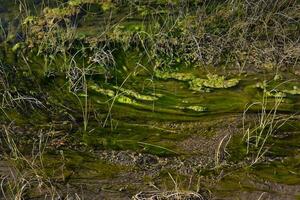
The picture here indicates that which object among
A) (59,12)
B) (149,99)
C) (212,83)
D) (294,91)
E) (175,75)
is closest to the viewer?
(149,99)

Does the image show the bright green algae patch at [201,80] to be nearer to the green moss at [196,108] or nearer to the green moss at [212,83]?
the green moss at [212,83]

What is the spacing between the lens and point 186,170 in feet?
11.1

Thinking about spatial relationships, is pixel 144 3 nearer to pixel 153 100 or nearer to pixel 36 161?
pixel 153 100

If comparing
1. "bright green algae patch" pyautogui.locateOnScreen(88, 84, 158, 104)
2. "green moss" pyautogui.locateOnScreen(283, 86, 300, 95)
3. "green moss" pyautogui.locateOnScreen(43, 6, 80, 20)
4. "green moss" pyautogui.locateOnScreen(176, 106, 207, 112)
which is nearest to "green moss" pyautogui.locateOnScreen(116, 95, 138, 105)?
"bright green algae patch" pyautogui.locateOnScreen(88, 84, 158, 104)

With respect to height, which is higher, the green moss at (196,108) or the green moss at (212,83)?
the green moss at (212,83)

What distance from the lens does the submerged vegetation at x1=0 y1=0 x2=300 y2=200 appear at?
3316mm

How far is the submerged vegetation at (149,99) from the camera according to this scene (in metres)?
3.32

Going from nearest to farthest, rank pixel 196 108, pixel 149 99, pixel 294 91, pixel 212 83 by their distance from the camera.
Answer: pixel 196 108, pixel 149 99, pixel 294 91, pixel 212 83

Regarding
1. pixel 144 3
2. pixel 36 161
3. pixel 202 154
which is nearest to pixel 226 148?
pixel 202 154

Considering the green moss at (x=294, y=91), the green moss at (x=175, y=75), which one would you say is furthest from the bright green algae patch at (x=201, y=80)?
the green moss at (x=294, y=91)

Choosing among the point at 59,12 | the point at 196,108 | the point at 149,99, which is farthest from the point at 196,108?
the point at 59,12

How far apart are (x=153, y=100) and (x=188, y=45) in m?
0.80

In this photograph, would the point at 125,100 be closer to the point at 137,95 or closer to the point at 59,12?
the point at 137,95

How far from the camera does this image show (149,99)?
13.5 feet
